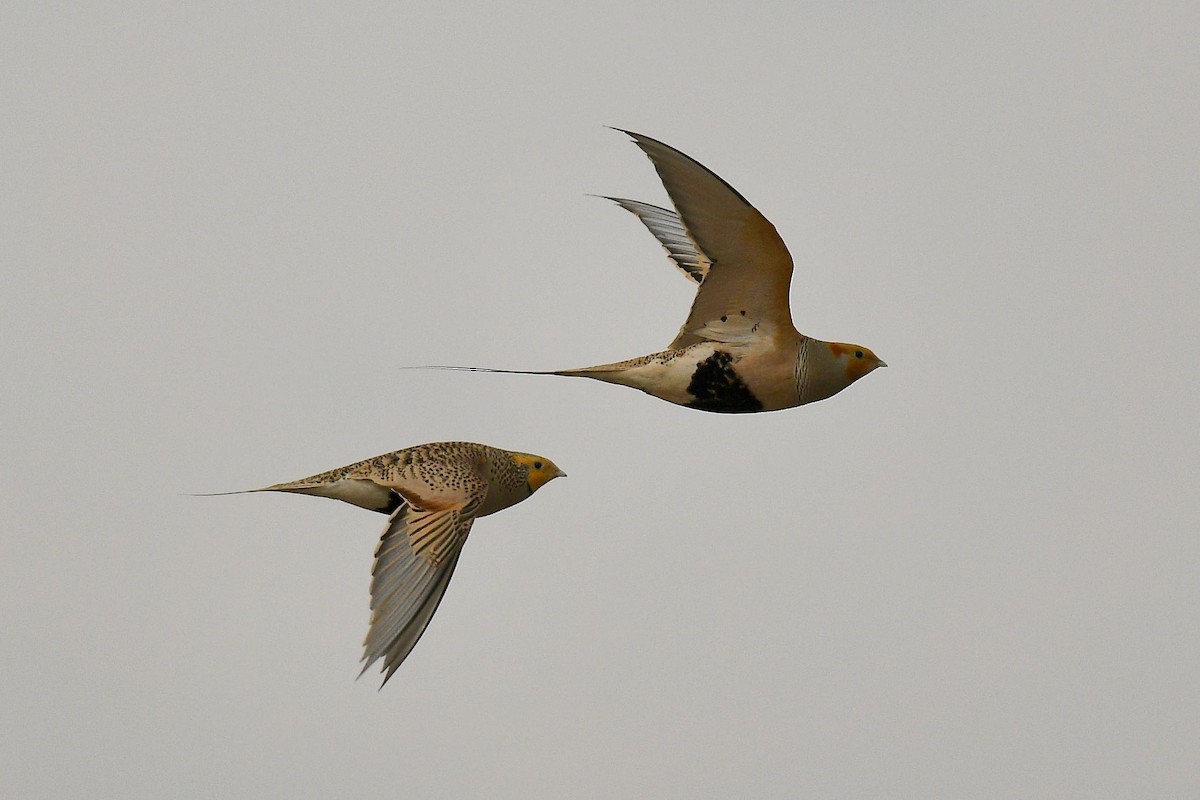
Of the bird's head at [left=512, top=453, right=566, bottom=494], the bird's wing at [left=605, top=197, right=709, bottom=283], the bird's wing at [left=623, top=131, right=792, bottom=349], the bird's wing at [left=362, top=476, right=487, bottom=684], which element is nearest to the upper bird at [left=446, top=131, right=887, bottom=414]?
the bird's wing at [left=623, top=131, right=792, bottom=349]

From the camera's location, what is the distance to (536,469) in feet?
36.1

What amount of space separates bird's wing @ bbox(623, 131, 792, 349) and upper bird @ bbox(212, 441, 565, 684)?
1.40 metres

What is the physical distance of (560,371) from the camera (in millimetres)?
11102

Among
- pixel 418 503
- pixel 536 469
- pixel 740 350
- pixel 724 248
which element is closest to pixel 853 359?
Result: pixel 740 350

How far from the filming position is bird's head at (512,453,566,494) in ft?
36.0

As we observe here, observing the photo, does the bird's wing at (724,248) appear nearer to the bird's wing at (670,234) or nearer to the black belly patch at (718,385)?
the black belly patch at (718,385)

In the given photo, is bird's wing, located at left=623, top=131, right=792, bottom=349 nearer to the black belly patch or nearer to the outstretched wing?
the black belly patch

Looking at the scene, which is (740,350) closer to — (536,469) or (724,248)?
(724,248)

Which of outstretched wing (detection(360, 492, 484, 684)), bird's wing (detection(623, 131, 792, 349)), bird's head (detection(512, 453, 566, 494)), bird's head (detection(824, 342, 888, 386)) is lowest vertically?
outstretched wing (detection(360, 492, 484, 684))

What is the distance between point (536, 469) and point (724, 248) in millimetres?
1811

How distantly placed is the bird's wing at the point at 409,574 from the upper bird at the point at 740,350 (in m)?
1.48

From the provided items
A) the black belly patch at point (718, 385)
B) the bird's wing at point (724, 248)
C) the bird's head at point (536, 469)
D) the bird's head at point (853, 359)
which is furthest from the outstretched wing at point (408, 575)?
the bird's head at point (853, 359)

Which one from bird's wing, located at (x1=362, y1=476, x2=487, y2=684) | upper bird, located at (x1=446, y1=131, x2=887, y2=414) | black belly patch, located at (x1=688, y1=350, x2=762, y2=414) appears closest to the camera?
bird's wing, located at (x1=362, y1=476, x2=487, y2=684)

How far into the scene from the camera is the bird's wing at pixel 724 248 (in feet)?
32.8
